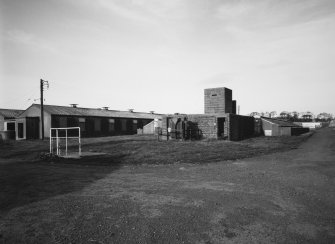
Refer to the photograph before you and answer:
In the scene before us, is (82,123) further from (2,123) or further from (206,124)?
(206,124)

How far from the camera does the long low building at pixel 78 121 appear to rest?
33250 mm

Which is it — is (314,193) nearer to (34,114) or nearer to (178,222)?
(178,222)

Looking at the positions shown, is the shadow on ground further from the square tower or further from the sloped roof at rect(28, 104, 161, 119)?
the sloped roof at rect(28, 104, 161, 119)

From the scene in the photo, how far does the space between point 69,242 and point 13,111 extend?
47.2 meters

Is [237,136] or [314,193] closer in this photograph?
[314,193]

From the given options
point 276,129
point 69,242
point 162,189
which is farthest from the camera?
point 276,129

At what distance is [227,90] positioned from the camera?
30.5m

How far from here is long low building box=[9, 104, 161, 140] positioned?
33250 mm

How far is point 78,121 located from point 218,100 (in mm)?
21265

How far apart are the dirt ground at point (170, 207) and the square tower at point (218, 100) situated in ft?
66.5

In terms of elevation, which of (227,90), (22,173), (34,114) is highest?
(227,90)

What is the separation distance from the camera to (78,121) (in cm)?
3681

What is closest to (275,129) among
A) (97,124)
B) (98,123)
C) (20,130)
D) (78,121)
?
(98,123)

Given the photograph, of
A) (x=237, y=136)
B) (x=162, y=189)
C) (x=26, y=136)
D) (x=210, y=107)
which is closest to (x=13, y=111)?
(x=26, y=136)
